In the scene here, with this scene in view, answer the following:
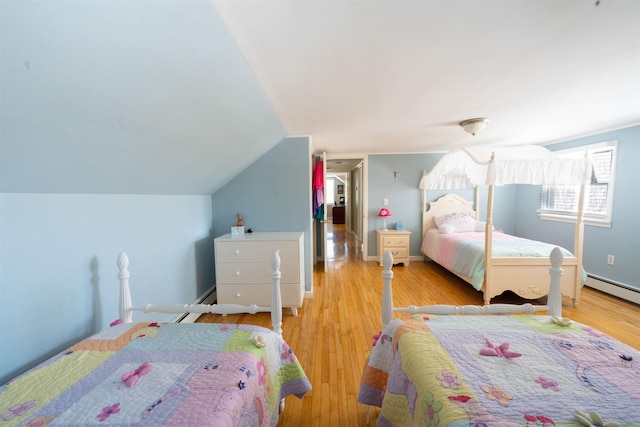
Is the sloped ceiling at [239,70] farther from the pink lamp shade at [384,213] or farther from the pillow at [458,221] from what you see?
the pink lamp shade at [384,213]

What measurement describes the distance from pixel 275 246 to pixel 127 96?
1.63 m

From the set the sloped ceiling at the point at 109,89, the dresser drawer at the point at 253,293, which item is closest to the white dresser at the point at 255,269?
the dresser drawer at the point at 253,293

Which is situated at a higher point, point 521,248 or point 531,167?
point 531,167

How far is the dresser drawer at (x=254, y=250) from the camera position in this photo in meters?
2.36

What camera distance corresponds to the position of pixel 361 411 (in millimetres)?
1369

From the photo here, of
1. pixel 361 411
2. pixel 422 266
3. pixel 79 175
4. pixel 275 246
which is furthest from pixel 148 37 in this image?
pixel 422 266

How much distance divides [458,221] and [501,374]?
3.57 meters

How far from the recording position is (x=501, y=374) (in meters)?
0.80

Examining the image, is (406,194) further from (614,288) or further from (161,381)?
(161,381)

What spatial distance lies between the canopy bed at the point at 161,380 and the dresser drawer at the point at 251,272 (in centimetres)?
118

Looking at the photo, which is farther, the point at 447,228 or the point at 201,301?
the point at 447,228

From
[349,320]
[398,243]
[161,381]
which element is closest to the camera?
[161,381]

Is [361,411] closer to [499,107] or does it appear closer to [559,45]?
[559,45]

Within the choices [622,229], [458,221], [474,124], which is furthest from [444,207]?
[474,124]
